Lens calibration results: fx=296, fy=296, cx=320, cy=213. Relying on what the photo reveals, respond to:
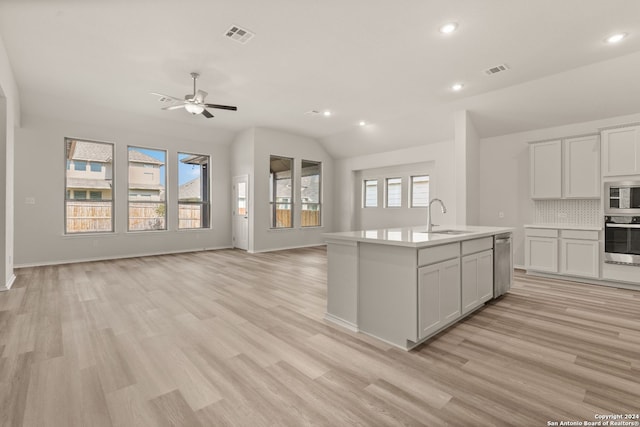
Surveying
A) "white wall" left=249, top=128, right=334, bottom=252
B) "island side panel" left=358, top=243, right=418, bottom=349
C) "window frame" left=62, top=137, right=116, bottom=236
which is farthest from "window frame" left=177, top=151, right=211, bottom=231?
"island side panel" left=358, top=243, right=418, bottom=349

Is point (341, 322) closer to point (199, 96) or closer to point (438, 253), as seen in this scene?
point (438, 253)

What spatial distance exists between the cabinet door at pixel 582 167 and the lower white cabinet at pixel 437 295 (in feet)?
12.1

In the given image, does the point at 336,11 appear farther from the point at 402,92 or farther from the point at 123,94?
the point at 123,94

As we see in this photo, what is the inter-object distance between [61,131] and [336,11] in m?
6.40

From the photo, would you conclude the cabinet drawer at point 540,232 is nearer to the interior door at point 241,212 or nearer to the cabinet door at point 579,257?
the cabinet door at point 579,257

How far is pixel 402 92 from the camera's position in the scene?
208 inches

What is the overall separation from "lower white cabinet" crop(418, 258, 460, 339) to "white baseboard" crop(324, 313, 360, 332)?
0.64 metres

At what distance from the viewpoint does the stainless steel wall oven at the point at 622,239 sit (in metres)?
4.32

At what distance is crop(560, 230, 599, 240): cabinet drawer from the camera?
4.62 metres

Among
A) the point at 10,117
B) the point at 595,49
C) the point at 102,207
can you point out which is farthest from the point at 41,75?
the point at 595,49

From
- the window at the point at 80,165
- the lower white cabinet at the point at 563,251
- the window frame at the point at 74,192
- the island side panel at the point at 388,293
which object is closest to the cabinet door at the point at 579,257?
the lower white cabinet at the point at 563,251

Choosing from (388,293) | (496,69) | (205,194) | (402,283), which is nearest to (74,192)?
(205,194)

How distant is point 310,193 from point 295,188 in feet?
2.74

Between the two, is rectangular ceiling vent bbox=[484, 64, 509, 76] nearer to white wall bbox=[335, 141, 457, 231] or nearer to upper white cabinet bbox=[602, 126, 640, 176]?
upper white cabinet bbox=[602, 126, 640, 176]
